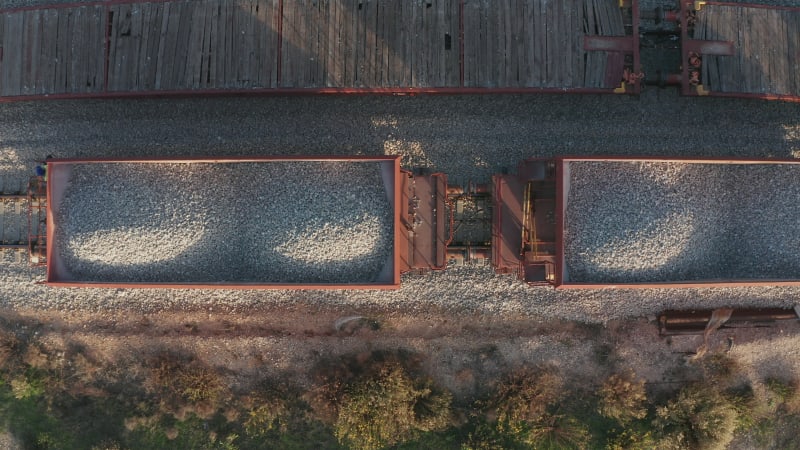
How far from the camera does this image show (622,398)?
51.1 feet

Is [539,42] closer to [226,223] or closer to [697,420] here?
[226,223]

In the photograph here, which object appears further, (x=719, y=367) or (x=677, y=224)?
(x=719, y=367)

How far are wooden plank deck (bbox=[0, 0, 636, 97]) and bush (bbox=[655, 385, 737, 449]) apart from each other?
9609mm

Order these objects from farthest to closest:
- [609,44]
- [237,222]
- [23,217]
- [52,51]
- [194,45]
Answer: [23,217] < [52,51] < [194,45] < [609,44] < [237,222]

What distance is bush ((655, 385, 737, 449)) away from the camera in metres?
15.4

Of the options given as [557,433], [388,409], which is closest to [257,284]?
[388,409]

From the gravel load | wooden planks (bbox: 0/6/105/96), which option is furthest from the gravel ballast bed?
wooden planks (bbox: 0/6/105/96)

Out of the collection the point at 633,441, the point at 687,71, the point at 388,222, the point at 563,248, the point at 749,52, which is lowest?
the point at 633,441

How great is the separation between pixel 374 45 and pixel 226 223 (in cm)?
630

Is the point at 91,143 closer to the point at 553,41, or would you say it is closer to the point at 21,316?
the point at 21,316

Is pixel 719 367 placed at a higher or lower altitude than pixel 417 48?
lower

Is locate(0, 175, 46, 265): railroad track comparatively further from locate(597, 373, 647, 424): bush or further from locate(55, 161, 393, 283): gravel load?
locate(597, 373, 647, 424): bush

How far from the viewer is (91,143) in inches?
597

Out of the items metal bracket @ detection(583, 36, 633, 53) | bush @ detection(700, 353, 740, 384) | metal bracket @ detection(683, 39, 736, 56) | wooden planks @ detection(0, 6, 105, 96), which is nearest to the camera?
metal bracket @ detection(583, 36, 633, 53)
